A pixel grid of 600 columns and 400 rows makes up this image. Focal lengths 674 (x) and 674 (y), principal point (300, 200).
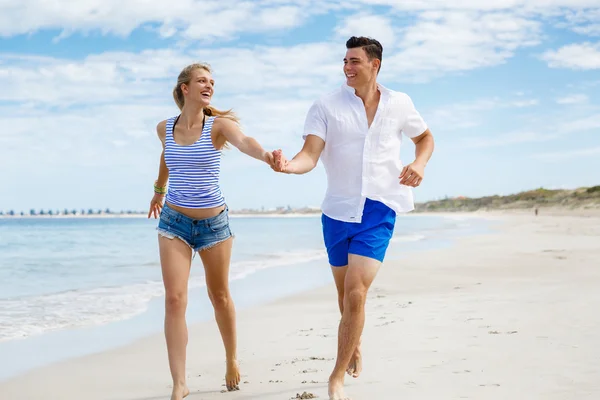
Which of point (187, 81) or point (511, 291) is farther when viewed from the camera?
point (511, 291)

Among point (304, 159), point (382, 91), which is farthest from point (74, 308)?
point (382, 91)

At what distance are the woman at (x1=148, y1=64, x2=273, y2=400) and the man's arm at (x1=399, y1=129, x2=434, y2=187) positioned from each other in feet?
3.03

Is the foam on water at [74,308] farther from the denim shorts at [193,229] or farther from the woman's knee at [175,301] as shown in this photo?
the denim shorts at [193,229]

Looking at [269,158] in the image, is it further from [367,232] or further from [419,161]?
[419,161]

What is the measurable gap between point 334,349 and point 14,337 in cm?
369

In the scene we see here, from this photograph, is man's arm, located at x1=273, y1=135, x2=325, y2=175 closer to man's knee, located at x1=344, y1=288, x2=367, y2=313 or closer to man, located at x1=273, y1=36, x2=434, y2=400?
man, located at x1=273, y1=36, x2=434, y2=400

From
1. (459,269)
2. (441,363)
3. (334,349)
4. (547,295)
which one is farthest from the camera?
(459,269)

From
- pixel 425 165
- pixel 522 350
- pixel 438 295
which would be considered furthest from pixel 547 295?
pixel 425 165

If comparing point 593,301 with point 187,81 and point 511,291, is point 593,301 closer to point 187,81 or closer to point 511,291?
point 511,291

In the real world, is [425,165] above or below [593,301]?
above

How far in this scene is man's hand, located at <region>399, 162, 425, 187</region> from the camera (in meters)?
4.22

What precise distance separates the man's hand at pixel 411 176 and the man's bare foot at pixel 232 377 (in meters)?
1.73

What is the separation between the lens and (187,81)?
4445 mm

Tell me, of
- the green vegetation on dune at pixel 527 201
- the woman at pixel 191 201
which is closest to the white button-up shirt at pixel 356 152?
the woman at pixel 191 201
